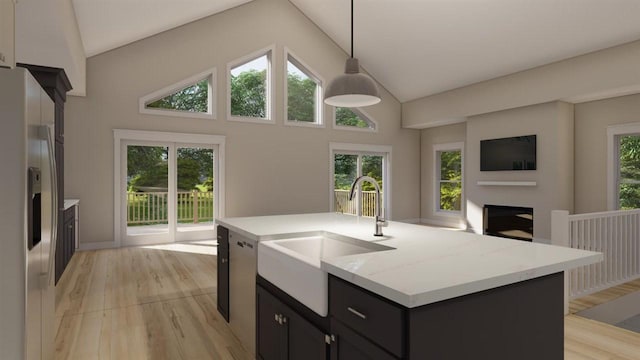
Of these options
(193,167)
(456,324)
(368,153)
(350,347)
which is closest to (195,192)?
(193,167)

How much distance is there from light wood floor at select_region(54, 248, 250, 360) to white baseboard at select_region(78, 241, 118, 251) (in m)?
0.83

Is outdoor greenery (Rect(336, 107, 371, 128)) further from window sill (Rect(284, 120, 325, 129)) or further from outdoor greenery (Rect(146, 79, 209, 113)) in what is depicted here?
outdoor greenery (Rect(146, 79, 209, 113))

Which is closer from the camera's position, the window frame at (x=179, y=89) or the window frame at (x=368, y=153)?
the window frame at (x=179, y=89)

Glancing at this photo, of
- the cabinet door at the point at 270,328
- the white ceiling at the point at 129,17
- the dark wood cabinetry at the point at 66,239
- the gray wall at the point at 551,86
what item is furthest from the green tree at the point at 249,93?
the cabinet door at the point at 270,328

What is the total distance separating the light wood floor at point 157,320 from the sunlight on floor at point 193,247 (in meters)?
0.91

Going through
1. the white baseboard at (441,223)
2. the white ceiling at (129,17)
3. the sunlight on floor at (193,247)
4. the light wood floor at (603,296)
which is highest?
the white ceiling at (129,17)

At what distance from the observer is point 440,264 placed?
1.38m

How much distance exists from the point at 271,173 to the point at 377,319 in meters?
6.02

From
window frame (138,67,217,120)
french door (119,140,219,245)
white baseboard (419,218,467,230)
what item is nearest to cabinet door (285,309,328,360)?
french door (119,140,219,245)

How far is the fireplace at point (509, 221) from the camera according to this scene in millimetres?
6359

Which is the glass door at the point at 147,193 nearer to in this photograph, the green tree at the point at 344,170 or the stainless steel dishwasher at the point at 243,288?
the green tree at the point at 344,170

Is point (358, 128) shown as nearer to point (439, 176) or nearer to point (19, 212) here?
point (439, 176)

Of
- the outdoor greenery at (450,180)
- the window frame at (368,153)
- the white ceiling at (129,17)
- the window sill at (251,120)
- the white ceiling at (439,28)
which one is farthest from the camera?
the outdoor greenery at (450,180)

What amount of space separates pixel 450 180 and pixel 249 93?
16.1 feet
